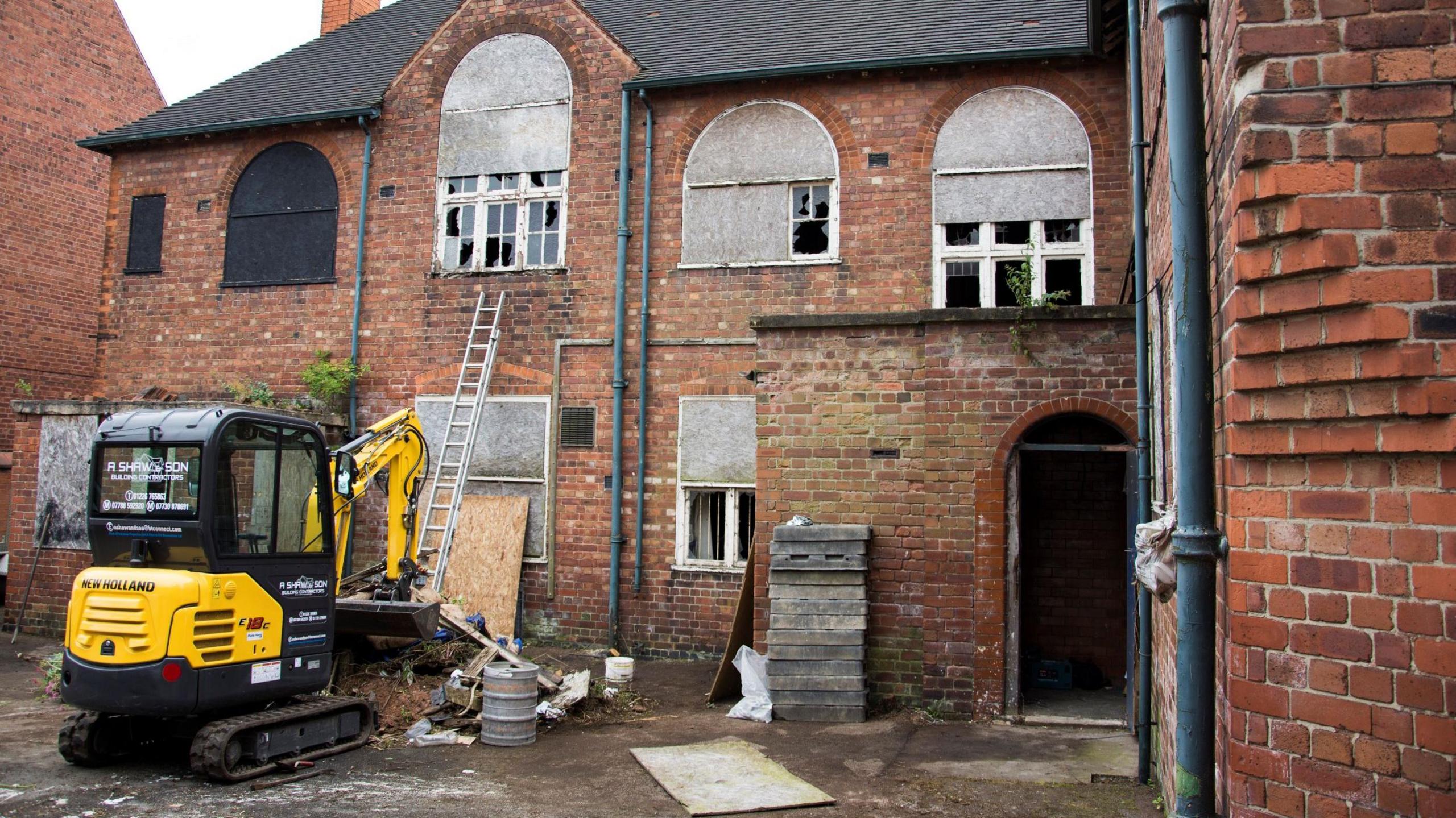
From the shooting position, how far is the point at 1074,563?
11.4 metres

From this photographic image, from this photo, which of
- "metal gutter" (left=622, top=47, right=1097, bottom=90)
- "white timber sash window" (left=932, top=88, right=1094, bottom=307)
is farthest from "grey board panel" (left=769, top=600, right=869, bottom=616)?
"metal gutter" (left=622, top=47, right=1097, bottom=90)

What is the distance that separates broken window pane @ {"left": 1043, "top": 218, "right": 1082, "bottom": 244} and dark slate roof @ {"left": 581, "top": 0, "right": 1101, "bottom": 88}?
193cm

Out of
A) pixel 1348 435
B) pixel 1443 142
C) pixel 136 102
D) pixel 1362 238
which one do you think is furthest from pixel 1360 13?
pixel 136 102

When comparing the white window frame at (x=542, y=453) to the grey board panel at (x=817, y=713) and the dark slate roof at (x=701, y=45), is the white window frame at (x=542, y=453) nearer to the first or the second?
the dark slate roof at (x=701, y=45)

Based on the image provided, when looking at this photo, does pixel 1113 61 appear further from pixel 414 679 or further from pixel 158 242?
pixel 158 242

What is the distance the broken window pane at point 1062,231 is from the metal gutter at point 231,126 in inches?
366

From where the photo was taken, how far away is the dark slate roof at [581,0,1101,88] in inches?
499

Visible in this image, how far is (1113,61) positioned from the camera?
12219 mm

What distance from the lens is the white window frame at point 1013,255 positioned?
481 inches

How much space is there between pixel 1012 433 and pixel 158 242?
13140 millimetres

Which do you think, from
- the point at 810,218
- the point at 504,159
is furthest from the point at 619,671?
the point at 504,159

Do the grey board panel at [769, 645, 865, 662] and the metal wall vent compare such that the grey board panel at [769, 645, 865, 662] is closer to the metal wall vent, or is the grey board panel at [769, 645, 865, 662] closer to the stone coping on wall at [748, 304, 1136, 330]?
the stone coping on wall at [748, 304, 1136, 330]

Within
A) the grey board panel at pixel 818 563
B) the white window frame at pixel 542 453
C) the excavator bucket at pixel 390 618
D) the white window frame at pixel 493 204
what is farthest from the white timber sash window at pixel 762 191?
the excavator bucket at pixel 390 618

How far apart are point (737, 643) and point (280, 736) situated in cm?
449
